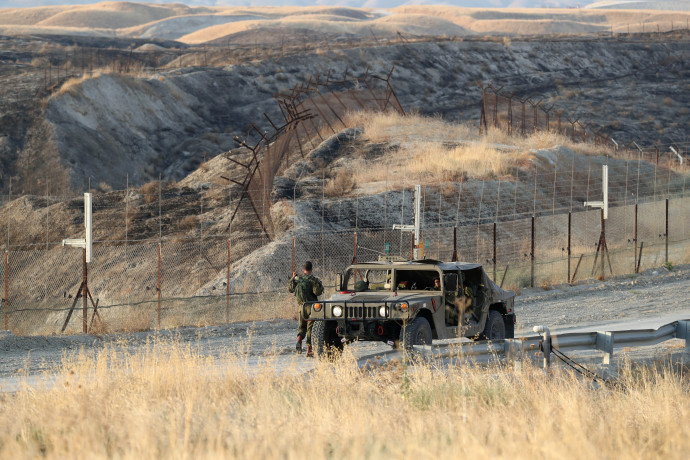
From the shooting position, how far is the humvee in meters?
12.7

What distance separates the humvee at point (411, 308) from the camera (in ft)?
41.6

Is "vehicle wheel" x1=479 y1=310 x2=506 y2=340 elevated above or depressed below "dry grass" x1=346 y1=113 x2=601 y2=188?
below

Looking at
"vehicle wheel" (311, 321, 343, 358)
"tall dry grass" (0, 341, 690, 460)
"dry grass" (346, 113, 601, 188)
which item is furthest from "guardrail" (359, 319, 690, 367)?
"dry grass" (346, 113, 601, 188)

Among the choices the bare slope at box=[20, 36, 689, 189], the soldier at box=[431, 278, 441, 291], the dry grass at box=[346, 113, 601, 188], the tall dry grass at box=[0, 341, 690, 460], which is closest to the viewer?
the tall dry grass at box=[0, 341, 690, 460]

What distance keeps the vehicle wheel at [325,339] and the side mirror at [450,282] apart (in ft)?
5.89

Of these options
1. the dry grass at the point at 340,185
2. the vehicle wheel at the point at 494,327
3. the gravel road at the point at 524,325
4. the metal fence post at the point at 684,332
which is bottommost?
the gravel road at the point at 524,325

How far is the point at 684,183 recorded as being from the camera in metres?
41.5

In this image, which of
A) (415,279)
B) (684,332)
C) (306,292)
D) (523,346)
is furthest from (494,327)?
(523,346)

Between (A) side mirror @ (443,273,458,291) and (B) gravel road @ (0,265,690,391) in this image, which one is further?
(B) gravel road @ (0,265,690,391)

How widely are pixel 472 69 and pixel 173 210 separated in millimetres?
52868

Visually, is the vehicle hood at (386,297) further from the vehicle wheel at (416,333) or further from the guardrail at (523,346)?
the guardrail at (523,346)

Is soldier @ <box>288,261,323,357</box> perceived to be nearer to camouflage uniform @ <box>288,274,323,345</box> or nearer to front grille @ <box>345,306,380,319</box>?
camouflage uniform @ <box>288,274,323,345</box>

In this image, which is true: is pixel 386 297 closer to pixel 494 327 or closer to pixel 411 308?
pixel 411 308

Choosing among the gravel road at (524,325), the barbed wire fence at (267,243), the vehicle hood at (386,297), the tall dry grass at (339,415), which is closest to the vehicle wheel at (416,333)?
the vehicle hood at (386,297)
